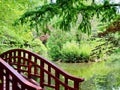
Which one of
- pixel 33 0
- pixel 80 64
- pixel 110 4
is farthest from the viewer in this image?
pixel 80 64

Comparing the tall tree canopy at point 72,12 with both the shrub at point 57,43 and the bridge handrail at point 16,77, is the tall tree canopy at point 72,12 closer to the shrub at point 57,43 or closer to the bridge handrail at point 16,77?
the bridge handrail at point 16,77

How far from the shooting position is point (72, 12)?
3982mm

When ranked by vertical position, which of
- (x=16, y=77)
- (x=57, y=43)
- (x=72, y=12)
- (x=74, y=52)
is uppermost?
(x=72, y=12)

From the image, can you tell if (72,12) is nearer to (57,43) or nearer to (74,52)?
(74,52)

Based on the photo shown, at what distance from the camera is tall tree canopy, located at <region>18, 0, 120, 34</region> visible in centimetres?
388

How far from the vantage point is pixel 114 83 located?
40.0 feet

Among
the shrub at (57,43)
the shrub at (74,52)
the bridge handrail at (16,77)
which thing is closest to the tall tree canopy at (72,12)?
the bridge handrail at (16,77)

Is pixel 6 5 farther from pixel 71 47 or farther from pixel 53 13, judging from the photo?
pixel 71 47

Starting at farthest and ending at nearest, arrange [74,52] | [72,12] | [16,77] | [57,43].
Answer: [57,43] → [74,52] → [72,12] → [16,77]

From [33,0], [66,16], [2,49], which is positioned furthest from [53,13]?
[2,49]

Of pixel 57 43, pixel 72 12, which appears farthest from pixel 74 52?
pixel 72 12

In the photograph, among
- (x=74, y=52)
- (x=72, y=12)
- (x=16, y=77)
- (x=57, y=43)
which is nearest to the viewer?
(x=16, y=77)

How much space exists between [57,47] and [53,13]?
17.4m

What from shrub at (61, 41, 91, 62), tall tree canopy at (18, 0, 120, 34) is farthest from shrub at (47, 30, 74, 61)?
tall tree canopy at (18, 0, 120, 34)
